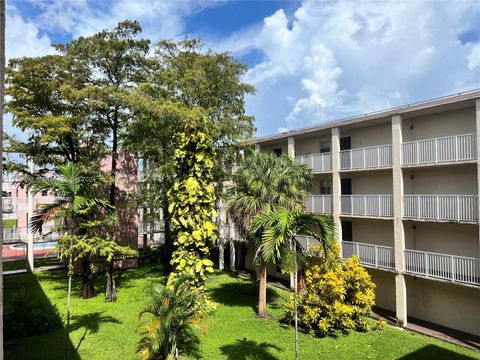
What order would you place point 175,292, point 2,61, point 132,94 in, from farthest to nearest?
point 132,94, point 175,292, point 2,61

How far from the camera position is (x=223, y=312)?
1512 cm

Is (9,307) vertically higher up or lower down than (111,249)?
lower down

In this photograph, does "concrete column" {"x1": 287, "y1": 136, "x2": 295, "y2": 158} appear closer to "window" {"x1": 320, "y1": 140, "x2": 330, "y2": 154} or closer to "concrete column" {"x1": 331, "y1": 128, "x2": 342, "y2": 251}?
"window" {"x1": 320, "y1": 140, "x2": 330, "y2": 154}

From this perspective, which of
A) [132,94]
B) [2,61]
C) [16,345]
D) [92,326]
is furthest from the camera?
[132,94]

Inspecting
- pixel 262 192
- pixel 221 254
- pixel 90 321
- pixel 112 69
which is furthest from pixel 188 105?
pixel 90 321

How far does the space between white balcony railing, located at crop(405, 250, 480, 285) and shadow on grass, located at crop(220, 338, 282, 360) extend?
7639 mm

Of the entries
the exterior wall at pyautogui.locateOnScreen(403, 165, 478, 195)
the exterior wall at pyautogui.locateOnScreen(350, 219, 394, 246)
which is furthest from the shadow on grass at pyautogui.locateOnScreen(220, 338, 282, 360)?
the exterior wall at pyautogui.locateOnScreen(403, 165, 478, 195)

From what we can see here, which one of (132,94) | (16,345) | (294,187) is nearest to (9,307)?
(16,345)

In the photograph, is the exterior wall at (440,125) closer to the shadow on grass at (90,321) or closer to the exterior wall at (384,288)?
the exterior wall at (384,288)

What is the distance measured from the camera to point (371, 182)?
58.3ft

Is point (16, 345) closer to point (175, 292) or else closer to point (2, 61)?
point (175, 292)

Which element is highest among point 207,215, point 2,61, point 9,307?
point 2,61

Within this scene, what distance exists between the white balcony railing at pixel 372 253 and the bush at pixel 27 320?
14024 mm

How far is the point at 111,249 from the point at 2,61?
1302 cm
